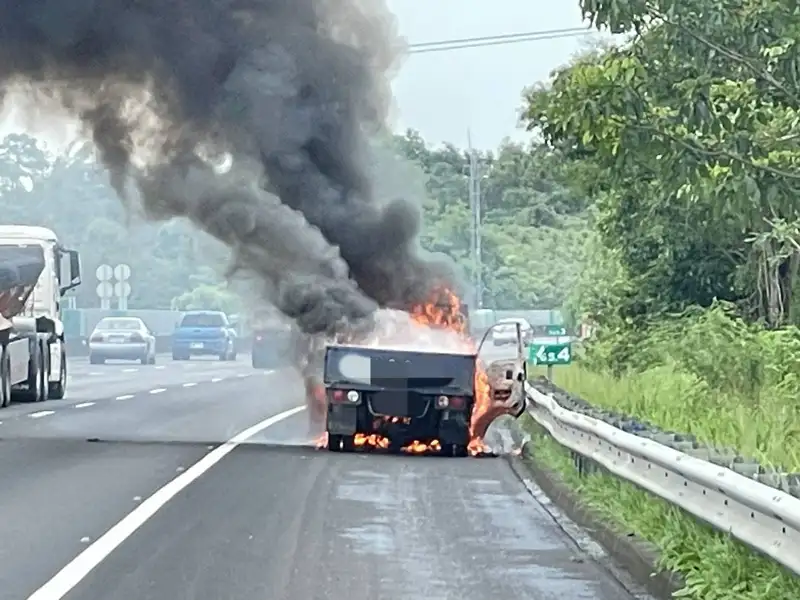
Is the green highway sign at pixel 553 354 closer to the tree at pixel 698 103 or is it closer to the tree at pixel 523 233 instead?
the tree at pixel 698 103

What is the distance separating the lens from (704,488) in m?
8.77

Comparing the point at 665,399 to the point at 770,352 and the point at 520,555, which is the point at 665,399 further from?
the point at 520,555

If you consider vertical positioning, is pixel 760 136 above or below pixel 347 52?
below

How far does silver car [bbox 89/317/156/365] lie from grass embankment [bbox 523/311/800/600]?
24.5 meters

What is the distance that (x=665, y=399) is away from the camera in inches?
707

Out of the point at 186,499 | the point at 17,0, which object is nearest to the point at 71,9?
the point at 17,0

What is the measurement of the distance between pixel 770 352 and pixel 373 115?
7971mm

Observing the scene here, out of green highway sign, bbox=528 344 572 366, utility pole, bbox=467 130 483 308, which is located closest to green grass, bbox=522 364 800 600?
green highway sign, bbox=528 344 572 366

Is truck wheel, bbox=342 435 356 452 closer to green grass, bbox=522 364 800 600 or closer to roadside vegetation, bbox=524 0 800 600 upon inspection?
green grass, bbox=522 364 800 600

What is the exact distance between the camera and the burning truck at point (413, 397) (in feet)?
59.2

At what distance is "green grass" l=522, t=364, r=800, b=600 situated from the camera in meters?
8.29

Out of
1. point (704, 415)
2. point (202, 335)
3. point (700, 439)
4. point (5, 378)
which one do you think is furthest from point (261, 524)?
point (202, 335)

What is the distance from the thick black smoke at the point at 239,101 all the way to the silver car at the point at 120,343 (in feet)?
86.6

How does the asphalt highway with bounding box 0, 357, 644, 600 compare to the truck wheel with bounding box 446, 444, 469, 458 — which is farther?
the truck wheel with bounding box 446, 444, 469, 458
